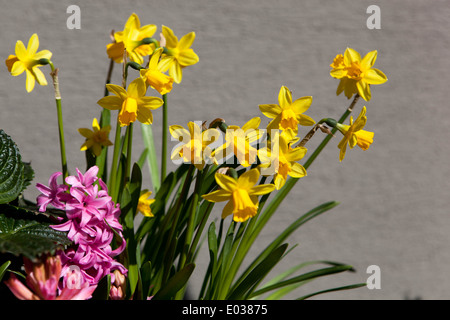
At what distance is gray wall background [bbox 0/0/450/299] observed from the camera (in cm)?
134

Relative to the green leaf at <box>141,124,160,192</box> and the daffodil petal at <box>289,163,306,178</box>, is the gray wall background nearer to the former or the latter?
the green leaf at <box>141,124,160,192</box>

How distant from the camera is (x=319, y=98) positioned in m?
1.43

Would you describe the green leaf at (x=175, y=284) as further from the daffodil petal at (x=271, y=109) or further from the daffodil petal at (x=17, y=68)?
the daffodil petal at (x=17, y=68)

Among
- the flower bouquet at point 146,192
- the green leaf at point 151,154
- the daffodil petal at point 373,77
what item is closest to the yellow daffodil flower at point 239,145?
the flower bouquet at point 146,192

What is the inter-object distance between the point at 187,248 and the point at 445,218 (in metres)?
1.03

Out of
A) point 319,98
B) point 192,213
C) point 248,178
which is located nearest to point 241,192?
point 248,178

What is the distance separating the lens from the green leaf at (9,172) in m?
0.78

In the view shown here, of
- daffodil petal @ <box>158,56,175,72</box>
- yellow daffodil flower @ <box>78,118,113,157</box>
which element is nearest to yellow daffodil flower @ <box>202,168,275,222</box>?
daffodil petal @ <box>158,56,175,72</box>

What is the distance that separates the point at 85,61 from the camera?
1.35 m

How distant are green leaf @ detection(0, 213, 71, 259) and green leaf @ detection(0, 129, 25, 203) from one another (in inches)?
1.5

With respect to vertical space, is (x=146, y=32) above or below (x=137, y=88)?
above

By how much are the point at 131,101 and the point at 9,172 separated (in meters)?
0.26

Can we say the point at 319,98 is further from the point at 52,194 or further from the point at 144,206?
the point at 52,194

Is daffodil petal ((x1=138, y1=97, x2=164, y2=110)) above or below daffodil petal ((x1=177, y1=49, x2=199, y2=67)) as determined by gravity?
below
